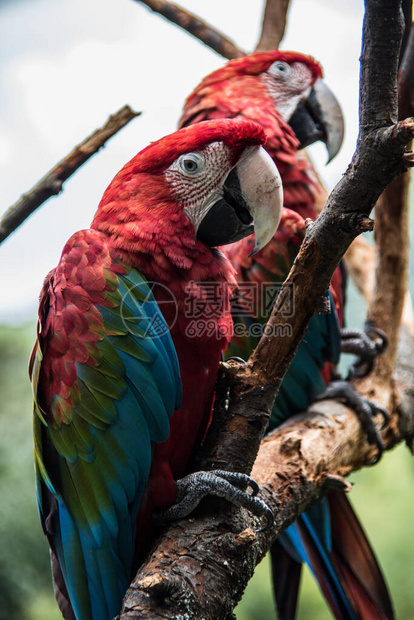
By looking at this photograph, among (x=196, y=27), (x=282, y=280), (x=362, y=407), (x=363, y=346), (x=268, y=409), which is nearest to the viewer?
(x=268, y=409)

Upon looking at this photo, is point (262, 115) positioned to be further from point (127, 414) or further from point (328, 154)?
point (127, 414)

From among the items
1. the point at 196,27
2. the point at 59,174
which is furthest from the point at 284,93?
the point at 59,174

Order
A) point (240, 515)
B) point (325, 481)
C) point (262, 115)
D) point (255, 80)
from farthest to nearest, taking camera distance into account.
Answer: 1. point (255, 80)
2. point (262, 115)
3. point (325, 481)
4. point (240, 515)

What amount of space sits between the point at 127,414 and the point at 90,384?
9 centimetres

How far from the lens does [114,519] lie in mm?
1052

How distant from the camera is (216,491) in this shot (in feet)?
3.33

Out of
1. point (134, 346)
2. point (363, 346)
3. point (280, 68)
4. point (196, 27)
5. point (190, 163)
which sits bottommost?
point (134, 346)

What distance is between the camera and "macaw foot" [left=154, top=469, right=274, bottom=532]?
102cm

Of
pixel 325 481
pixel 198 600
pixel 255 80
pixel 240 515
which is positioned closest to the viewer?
pixel 198 600

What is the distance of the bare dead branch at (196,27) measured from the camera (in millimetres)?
2029

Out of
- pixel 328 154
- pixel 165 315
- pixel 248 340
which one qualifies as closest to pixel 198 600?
pixel 165 315

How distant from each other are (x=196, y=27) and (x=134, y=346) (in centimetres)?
158
